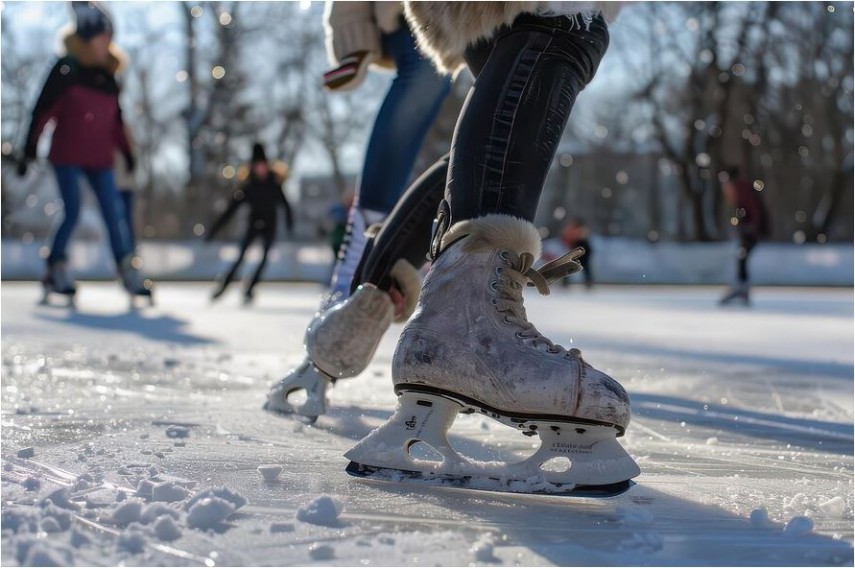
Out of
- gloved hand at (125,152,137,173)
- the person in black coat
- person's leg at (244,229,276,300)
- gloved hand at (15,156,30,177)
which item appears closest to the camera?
gloved hand at (15,156,30,177)

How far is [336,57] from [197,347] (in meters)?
1.76

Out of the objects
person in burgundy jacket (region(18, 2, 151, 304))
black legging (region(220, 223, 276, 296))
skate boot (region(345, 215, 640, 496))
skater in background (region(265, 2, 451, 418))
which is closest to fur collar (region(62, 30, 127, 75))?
person in burgundy jacket (region(18, 2, 151, 304))

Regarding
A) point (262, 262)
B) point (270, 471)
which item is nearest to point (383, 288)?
point (270, 471)

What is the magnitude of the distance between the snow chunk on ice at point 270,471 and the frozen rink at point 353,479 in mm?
14

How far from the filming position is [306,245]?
1752cm

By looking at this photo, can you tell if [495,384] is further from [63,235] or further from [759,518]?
[63,235]

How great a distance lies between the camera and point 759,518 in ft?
3.84

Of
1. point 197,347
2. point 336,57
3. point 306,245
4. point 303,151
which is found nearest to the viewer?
point 336,57

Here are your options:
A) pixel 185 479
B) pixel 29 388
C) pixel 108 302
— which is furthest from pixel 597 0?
pixel 108 302

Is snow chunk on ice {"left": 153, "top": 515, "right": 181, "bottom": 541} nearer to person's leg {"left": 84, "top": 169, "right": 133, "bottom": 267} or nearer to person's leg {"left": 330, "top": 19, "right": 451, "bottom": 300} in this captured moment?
person's leg {"left": 330, "top": 19, "right": 451, "bottom": 300}

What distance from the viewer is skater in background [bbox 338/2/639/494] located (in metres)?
1.33

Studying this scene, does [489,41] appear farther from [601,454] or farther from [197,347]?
[197,347]

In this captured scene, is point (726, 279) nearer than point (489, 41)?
No

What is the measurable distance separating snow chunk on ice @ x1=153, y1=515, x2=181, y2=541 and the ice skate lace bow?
21.5 inches
